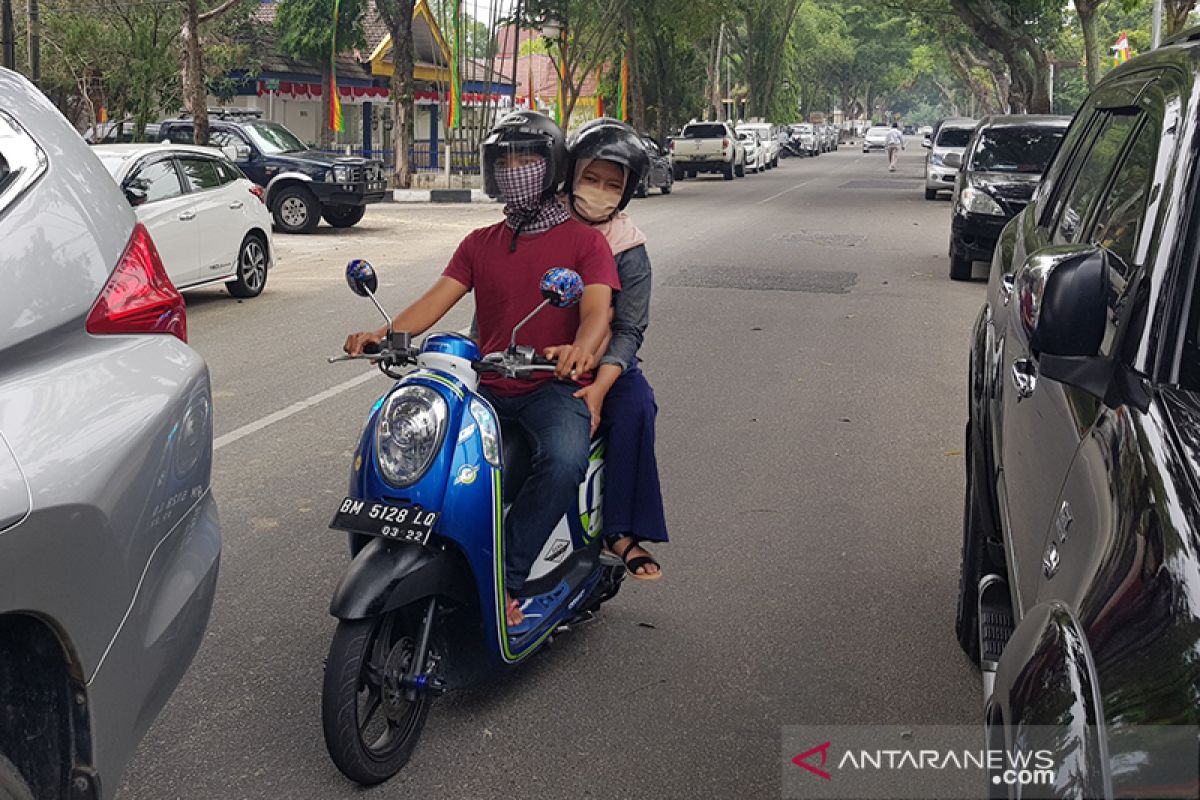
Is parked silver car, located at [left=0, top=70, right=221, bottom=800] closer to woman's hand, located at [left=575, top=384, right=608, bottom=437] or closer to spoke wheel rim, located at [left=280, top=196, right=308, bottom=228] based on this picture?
woman's hand, located at [left=575, top=384, right=608, bottom=437]

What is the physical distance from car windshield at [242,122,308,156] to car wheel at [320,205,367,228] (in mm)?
1319

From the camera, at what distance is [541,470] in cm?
397

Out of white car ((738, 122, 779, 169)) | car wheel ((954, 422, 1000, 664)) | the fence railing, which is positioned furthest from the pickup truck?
car wheel ((954, 422, 1000, 664))

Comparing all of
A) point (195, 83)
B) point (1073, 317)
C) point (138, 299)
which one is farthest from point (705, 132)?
point (1073, 317)

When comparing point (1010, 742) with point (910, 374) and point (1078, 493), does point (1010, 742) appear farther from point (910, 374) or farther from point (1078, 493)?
point (910, 374)

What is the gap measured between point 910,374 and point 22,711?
7.98 metres

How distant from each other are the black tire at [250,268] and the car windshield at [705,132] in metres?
28.1

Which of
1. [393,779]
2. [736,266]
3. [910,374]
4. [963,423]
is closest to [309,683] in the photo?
[393,779]

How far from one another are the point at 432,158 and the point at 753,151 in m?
11.7

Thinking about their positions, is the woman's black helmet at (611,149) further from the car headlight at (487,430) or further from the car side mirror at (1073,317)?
the car side mirror at (1073,317)

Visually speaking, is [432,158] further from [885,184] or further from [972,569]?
[972,569]

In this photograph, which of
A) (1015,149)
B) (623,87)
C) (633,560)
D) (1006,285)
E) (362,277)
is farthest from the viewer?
(623,87)

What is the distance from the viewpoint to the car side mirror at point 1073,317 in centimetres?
240

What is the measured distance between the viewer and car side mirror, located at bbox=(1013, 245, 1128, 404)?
7.88ft
